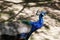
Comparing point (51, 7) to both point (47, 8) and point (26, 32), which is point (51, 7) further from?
point (26, 32)

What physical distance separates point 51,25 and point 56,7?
0.40 meters

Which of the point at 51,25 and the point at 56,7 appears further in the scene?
the point at 56,7

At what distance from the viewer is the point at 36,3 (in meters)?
2.76

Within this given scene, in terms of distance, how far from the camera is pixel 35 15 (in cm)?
250

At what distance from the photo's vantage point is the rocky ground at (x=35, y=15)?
2258 mm

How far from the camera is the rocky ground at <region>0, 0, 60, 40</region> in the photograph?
88.9 inches

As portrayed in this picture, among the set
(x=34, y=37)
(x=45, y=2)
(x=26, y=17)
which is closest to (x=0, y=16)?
(x=26, y=17)

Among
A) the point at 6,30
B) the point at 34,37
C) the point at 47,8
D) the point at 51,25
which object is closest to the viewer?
the point at 6,30

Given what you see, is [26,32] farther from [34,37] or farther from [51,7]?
[51,7]

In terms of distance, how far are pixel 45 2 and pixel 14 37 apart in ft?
3.36

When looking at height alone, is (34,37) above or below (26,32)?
below

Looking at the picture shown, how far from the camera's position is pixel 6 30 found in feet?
6.15

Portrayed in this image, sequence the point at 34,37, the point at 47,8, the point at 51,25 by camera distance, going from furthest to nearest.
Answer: the point at 47,8 → the point at 51,25 → the point at 34,37

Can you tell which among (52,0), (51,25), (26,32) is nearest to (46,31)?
(51,25)
